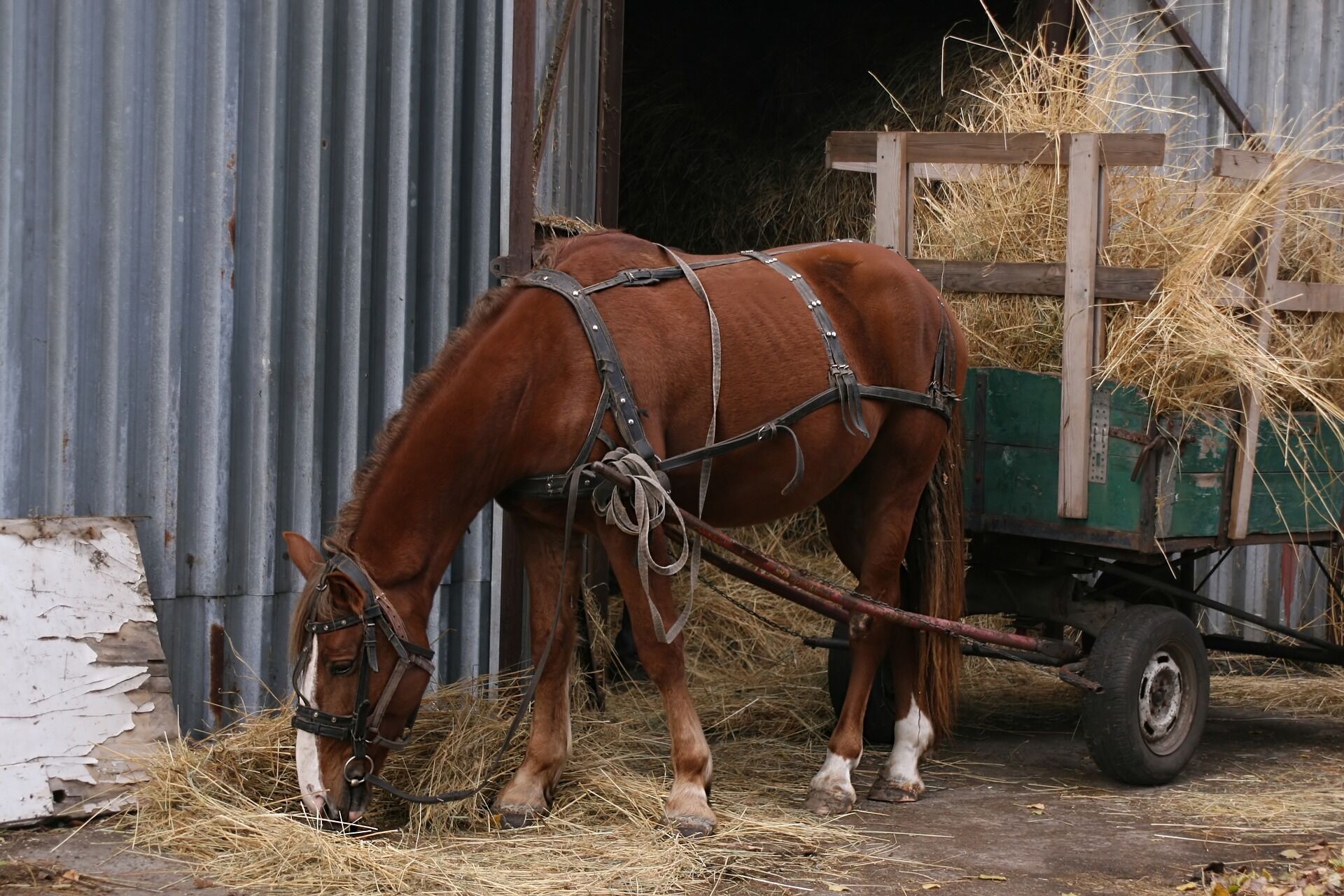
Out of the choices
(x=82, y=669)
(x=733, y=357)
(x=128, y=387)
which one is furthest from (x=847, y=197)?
(x=82, y=669)

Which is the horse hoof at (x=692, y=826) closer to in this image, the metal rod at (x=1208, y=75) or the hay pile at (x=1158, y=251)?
the hay pile at (x=1158, y=251)

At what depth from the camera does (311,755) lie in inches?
144

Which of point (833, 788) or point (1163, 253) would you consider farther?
point (1163, 253)

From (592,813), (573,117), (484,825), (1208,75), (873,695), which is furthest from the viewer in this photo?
(1208,75)

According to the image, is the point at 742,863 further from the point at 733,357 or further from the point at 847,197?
the point at 847,197

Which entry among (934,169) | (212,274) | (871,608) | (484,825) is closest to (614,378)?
(871,608)

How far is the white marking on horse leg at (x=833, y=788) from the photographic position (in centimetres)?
444

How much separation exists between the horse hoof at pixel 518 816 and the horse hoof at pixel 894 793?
3.89ft

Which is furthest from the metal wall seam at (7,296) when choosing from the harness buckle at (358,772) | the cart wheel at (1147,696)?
the cart wheel at (1147,696)

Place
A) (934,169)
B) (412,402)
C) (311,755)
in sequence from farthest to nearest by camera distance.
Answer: (934,169), (412,402), (311,755)

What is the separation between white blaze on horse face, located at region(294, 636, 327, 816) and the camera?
3652mm

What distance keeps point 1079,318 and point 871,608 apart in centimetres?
120

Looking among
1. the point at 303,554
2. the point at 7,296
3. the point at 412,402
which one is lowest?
the point at 303,554

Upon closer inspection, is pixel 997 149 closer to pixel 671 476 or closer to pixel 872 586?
pixel 872 586
